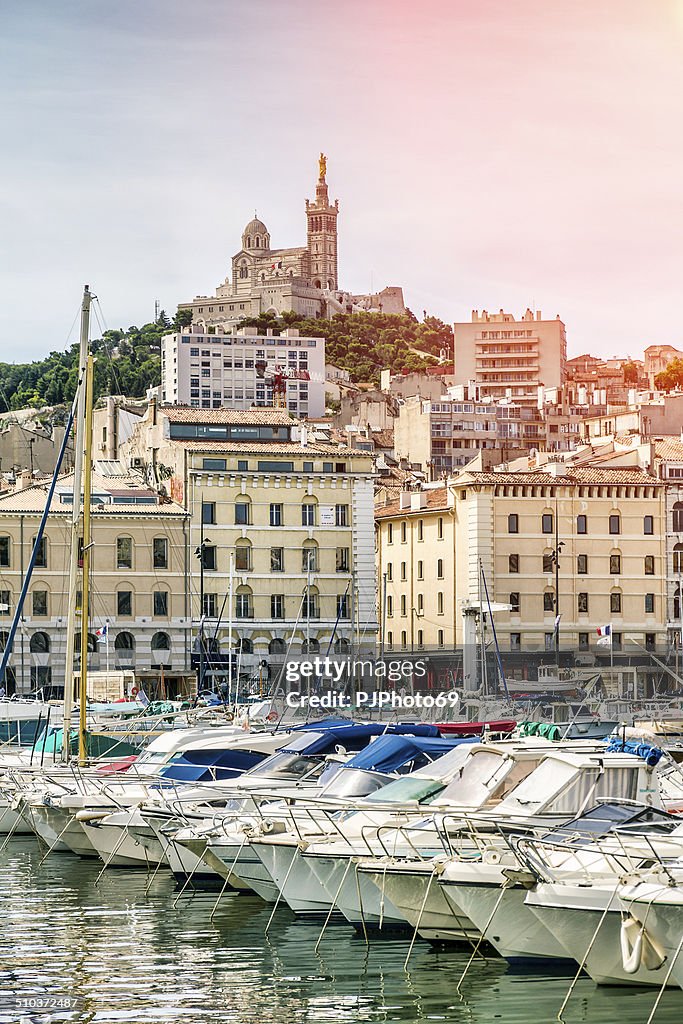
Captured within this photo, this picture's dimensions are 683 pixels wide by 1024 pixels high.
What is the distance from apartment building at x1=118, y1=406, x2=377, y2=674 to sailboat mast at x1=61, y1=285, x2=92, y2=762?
126 ft

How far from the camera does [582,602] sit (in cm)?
8294

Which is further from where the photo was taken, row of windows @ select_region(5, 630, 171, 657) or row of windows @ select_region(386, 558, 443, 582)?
row of windows @ select_region(386, 558, 443, 582)

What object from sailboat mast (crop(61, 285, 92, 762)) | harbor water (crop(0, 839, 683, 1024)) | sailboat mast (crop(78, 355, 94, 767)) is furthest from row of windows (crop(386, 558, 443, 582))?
harbor water (crop(0, 839, 683, 1024))

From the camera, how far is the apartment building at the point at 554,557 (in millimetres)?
81625

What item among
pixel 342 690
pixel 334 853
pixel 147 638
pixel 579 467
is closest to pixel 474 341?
pixel 579 467

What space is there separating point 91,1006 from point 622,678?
5423 cm

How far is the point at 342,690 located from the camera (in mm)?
63094

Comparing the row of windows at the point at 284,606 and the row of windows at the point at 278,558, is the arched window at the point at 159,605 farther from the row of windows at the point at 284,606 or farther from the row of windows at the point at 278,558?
the row of windows at the point at 278,558

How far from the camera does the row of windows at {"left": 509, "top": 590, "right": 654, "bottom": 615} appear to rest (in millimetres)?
81812

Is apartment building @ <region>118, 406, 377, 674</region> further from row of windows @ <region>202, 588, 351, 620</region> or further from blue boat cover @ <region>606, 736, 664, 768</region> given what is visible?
blue boat cover @ <region>606, 736, 664, 768</region>

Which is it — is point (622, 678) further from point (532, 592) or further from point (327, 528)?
point (327, 528)

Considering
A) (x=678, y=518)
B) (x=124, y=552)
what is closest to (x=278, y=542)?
(x=124, y=552)

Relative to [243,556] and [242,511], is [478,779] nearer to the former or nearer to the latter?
[243,556]

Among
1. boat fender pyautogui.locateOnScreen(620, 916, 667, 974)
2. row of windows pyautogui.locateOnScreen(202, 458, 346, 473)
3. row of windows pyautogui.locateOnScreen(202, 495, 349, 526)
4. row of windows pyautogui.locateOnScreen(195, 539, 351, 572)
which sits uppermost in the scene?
row of windows pyautogui.locateOnScreen(202, 458, 346, 473)
